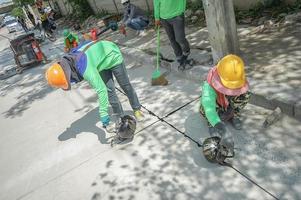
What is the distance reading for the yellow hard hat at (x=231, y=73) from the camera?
3.27 m

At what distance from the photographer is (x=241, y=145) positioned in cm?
364

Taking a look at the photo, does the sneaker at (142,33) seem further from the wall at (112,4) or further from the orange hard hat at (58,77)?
Result: the orange hard hat at (58,77)

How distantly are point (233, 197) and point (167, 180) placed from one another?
0.74 meters

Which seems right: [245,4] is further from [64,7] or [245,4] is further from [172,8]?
[64,7]

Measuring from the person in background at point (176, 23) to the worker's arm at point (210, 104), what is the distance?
2.34 metres

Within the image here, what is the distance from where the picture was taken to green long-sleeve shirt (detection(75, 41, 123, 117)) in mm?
3816

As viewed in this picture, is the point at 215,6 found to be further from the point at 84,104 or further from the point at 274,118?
the point at 84,104

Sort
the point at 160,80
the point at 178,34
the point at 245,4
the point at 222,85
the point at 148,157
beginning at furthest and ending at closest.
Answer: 1. the point at 245,4
2. the point at 160,80
3. the point at 178,34
4. the point at 148,157
5. the point at 222,85

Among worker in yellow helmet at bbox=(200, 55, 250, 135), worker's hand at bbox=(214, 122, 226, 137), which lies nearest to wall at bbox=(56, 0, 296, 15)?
worker in yellow helmet at bbox=(200, 55, 250, 135)

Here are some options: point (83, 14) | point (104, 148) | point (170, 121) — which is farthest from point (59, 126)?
point (83, 14)

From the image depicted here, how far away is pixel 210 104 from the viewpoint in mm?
3367

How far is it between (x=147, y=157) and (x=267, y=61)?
7.78 feet

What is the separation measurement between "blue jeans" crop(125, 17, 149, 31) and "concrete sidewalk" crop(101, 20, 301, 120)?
178 centimetres

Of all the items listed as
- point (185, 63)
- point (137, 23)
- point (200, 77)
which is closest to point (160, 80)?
point (185, 63)
